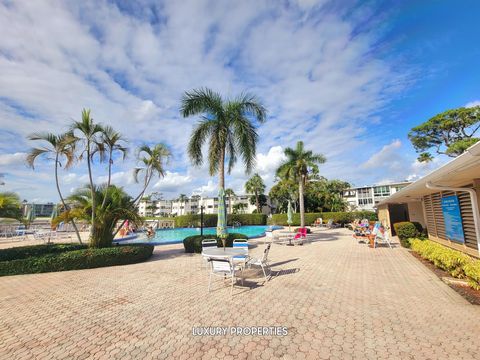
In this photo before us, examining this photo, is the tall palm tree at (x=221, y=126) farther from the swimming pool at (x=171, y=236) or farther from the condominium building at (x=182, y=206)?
the condominium building at (x=182, y=206)

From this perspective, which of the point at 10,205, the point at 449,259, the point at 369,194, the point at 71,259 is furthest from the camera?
the point at 369,194

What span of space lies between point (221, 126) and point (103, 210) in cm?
652

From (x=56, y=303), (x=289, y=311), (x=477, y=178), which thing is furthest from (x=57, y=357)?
(x=477, y=178)

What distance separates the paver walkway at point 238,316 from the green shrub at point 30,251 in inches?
68.3

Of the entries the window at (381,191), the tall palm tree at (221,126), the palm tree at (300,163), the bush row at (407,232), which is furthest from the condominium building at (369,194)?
the tall palm tree at (221,126)

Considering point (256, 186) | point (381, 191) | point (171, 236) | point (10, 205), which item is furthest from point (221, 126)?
point (381, 191)

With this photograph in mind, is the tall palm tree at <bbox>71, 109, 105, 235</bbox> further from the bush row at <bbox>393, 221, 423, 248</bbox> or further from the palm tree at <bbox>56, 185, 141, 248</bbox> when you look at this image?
the bush row at <bbox>393, 221, 423, 248</bbox>

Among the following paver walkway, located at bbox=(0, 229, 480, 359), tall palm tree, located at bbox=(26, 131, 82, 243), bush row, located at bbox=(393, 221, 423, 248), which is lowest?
paver walkway, located at bbox=(0, 229, 480, 359)

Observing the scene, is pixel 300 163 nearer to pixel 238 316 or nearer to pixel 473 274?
pixel 473 274

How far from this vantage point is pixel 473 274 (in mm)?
4926

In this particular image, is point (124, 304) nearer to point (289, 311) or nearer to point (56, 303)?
point (56, 303)

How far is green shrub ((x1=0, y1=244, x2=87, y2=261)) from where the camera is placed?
797 centimetres

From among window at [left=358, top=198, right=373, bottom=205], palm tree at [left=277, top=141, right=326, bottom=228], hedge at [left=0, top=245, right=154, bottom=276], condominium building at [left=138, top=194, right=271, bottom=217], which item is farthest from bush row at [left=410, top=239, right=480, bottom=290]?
condominium building at [left=138, top=194, right=271, bottom=217]

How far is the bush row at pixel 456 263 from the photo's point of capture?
496 centimetres
